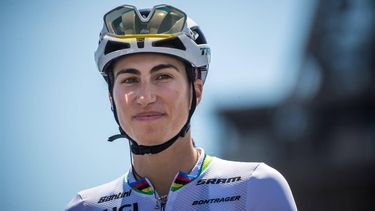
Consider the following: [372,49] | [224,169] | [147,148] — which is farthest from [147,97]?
[372,49]

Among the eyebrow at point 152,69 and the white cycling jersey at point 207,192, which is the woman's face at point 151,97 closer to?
the eyebrow at point 152,69

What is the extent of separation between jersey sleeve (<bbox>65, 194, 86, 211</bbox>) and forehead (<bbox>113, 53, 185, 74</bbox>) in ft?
4.82

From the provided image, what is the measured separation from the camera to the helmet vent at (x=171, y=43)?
24.5 ft

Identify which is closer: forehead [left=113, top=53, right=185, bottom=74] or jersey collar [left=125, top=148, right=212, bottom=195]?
forehead [left=113, top=53, right=185, bottom=74]

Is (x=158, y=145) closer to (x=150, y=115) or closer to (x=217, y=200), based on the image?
(x=150, y=115)

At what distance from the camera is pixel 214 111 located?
3027 inches

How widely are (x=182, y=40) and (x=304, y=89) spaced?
63113mm

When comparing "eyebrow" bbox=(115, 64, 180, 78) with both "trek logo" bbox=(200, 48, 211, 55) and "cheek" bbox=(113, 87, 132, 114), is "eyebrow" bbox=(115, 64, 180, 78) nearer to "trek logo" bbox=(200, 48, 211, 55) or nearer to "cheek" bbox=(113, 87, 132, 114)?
"cheek" bbox=(113, 87, 132, 114)

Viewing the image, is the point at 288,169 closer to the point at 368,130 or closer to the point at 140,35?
the point at 368,130

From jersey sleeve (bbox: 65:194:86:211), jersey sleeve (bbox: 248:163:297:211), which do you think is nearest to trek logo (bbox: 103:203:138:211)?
jersey sleeve (bbox: 65:194:86:211)

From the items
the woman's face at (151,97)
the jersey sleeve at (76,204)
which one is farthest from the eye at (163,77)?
the jersey sleeve at (76,204)

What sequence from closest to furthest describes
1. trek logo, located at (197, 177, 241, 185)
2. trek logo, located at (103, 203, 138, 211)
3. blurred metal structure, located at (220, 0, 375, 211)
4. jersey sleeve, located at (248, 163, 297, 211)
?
jersey sleeve, located at (248, 163, 297, 211) < trek logo, located at (197, 177, 241, 185) < trek logo, located at (103, 203, 138, 211) < blurred metal structure, located at (220, 0, 375, 211)

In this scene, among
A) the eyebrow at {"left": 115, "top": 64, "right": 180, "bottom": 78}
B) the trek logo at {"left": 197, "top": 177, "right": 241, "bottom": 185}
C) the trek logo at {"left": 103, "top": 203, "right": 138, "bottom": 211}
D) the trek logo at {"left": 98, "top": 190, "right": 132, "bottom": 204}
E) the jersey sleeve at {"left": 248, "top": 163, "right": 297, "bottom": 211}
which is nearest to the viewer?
the jersey sleeve at {"left": 248, "top": 163, "right": 297, "bottom": 211}

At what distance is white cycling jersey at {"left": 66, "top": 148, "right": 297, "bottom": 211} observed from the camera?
7.15 meters
